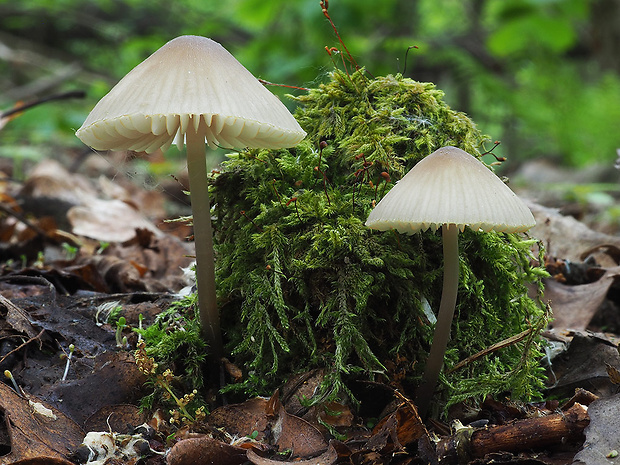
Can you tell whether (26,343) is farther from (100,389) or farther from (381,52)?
(381,52)

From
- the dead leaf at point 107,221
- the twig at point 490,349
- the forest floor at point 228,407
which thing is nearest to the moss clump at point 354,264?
the twig at point 490,349

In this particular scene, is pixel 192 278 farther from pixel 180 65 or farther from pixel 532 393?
pixel 532 393

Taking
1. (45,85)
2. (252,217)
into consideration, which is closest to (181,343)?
(252,217)

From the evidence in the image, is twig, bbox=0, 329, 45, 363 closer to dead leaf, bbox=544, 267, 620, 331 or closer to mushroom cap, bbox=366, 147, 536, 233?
mushroom cap, bbox=366, 147, 536, 233

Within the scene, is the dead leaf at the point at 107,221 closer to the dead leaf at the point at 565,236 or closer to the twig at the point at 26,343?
the twig at the point at 26,343

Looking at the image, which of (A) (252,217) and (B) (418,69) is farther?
(B) (418,69)

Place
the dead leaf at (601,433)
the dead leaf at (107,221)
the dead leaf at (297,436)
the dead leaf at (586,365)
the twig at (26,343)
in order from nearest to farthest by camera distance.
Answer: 1. the dead leaf at (601,433)
2. the dead leaf at (297,436)
3. the twig at (26,343)
4. the dead leaf at (586,365)
5. the dead leaf at (107,221)

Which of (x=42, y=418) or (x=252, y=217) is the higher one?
(x=252, y=217)
